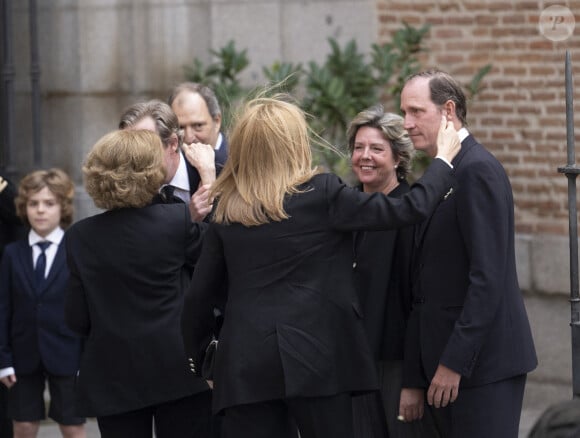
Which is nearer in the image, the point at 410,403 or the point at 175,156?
the point at 410,403

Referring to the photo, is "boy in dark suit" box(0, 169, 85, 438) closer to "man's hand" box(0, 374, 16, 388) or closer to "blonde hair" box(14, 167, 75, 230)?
"man's hand" box(0, 374, 16, 388)

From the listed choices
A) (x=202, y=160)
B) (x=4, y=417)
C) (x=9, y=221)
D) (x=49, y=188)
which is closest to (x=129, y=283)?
(x=202, y=160)

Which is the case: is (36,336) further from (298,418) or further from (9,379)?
(298,418)

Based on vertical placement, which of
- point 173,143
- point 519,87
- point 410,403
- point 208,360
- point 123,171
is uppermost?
point 519,87

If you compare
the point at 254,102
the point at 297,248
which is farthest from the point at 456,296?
the point at 254,102

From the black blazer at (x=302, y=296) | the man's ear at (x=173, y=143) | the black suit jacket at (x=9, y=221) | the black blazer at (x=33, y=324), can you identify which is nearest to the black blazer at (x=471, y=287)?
the black blazer at (x=302, y=296)

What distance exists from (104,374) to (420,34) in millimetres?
4238

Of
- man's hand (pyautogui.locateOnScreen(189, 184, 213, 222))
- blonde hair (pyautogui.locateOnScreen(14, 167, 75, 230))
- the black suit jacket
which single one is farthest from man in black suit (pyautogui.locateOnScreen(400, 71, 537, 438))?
the black suit jacket

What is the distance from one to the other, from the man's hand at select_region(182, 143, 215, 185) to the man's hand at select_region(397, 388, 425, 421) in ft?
4.04

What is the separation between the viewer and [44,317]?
6.41 meters

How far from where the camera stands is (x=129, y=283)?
4.73m

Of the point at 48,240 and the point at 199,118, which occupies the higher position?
the point at 199,118

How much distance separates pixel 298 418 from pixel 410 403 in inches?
22.3

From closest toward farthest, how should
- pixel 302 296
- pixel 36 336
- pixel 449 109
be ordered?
pixel 302 296
pixel 449 109
pixel 36 336
